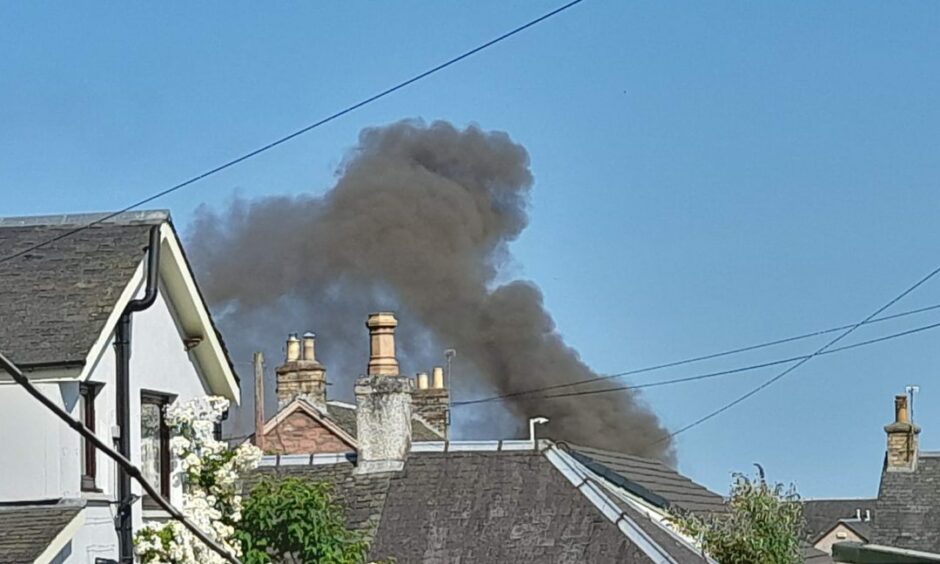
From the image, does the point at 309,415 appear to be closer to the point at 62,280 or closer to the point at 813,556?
the point at 813,556

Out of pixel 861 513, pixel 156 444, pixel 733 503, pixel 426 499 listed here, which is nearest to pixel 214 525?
pixel 156 444

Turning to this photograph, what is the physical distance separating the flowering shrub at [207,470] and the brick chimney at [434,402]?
53.2ft

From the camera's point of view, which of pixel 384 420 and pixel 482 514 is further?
pixel 384 420

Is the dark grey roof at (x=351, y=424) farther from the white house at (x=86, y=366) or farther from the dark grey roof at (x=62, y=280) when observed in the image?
the dark grey roof at (x=62, y=280)

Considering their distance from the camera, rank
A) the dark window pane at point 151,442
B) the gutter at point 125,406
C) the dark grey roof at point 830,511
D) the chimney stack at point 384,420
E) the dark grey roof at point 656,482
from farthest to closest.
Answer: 1. the dark grey roof at point 830,511
2. the dark grey roof at point 656,482
3. the chimney stack at point 384,420
4. the dark window pane at point 151,442
5. the gutter at point 125,406

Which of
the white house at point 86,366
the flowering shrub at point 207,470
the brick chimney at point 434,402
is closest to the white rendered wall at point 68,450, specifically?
the white house at point 86,366

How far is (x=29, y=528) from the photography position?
1532cm

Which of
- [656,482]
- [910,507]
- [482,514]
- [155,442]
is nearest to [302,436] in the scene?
[656,482]

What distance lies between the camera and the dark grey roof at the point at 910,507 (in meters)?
39.0

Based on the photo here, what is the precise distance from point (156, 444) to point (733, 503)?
402 inches

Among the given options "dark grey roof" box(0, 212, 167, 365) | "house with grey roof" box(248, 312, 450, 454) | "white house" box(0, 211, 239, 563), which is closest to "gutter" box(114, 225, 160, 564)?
"white house" box(0, 211, 239, 563)

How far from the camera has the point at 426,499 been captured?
22.6 metres

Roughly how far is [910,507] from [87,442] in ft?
89.5

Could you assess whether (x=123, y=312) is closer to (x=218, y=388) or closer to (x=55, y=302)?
(x=55, y=302)
